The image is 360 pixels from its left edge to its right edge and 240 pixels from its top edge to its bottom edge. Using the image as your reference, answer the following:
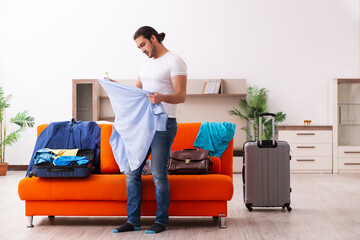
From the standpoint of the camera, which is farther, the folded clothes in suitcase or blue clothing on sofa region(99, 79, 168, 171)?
the folded clothes in suitcase

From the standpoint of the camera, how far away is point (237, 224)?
3490 mm

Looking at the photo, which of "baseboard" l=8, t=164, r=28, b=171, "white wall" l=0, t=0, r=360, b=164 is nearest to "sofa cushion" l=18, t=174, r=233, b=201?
"white wall" l=0, t=0, r=360, b=164

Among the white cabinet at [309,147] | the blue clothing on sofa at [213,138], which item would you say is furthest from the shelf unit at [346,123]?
the blue clothing on sofa at [213,138]

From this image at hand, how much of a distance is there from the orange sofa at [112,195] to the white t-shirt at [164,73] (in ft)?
1.85

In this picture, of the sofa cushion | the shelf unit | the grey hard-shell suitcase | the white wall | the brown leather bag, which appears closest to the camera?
the sofa cushion

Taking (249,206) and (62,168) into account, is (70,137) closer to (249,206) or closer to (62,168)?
(62,168)

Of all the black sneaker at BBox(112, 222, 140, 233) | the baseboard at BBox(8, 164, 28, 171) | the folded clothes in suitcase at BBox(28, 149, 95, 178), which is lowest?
the baseboard at BBox(8, 164, 28, 171)

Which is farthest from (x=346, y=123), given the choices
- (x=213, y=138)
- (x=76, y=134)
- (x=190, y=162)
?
(x=76, y=134)

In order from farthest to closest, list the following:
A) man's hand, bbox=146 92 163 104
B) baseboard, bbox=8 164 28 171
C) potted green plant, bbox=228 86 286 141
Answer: baseboard, bbox=8 164 28 171, potted green plant, bbox=228 86 286 141, man's hand, bbox=146 92 163 104

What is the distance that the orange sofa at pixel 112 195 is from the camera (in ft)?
11.0

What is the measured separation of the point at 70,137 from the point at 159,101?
1.08 m

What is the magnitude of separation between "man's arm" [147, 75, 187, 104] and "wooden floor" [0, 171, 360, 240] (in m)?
0.90

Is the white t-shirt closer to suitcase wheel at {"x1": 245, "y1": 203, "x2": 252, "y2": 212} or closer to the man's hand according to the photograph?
the man's hand

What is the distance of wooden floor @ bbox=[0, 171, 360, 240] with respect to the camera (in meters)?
3.11
